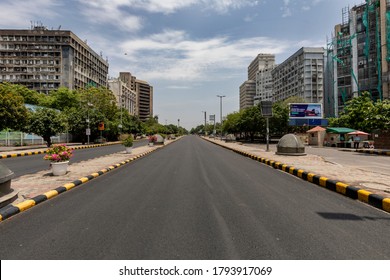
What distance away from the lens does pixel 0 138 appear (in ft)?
106

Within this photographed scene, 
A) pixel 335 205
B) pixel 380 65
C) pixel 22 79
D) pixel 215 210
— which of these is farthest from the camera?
pixel 22 79

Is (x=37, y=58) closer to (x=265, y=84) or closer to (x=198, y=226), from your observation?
(x=198, y=226)

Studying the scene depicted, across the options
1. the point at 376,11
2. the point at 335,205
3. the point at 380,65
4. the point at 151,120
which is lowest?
the point at 335,205

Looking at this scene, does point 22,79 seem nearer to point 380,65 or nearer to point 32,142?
point 32,142

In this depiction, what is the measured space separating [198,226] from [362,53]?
74725mm

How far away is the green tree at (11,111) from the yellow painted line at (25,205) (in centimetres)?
2314

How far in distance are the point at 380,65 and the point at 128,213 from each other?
6721cm

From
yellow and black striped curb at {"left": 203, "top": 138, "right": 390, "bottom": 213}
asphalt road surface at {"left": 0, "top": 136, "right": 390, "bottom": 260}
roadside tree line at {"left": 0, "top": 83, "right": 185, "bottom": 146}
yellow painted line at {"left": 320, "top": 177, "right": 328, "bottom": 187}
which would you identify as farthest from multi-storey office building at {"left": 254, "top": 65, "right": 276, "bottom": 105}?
asphalt road surface at {"left": 0, "top": 136, "right": 390, "bottom": 260}

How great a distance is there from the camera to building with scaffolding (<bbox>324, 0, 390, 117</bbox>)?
5472cm

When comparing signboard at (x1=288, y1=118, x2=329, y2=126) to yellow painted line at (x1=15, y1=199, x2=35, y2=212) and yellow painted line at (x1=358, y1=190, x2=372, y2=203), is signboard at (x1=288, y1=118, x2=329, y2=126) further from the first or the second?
yellow painted line at (x1=15, y1=199, x2=35, y2=212)

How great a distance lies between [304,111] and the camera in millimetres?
44812

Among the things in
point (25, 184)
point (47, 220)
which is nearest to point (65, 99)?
point (25, 184)

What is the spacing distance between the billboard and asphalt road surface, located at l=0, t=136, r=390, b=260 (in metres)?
39.7

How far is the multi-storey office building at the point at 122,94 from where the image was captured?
111188 millimetres
